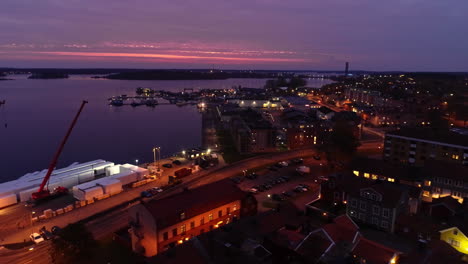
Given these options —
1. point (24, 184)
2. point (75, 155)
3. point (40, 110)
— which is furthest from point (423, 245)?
point (40, 110)

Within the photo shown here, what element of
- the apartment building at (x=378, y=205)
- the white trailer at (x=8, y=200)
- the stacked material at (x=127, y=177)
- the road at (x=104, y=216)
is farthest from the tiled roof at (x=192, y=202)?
the white trailer at (x=8, y=200)

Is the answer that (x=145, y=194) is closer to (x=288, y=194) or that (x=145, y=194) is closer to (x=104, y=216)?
(x=104, y=216)

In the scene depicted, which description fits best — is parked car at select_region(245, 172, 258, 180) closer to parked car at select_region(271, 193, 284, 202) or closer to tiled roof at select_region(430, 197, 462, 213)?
parked car at select_region(271, 193, 284, 202)

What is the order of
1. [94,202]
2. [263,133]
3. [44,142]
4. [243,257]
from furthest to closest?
[44,142]
[263,133]
[94,202]
[243,257]

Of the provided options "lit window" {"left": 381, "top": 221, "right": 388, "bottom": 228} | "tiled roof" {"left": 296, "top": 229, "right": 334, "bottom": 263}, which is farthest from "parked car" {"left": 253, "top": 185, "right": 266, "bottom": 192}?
"tiled roof" {"left": 296, "top": 229, "right": 334, "bottom": 263}

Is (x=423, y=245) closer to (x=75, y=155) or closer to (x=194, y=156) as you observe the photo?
(x=194, y=156)

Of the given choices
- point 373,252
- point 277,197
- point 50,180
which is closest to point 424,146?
point 277,197

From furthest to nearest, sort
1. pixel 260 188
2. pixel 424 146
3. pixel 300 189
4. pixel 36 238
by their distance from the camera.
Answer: pixel 424 146, pixel 260 188, pixel 300 189, pixel 36 238
